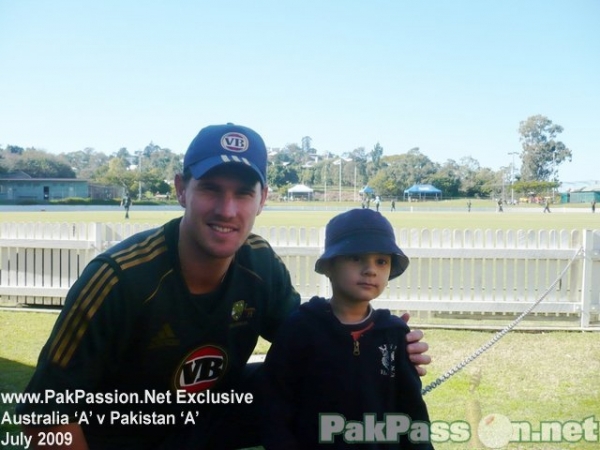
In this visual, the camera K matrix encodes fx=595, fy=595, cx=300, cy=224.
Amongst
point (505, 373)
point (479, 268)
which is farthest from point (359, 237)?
point (479, 268)

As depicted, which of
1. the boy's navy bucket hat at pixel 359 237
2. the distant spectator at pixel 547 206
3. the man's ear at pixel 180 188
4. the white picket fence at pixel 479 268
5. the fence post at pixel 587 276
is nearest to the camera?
the boy's navy bucket hat at pixel 359 237

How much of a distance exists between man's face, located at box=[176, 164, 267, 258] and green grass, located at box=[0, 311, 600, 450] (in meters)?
2.11

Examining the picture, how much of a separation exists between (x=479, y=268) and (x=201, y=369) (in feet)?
19.7

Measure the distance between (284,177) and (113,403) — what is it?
76.8 ft

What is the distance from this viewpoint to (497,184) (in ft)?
182

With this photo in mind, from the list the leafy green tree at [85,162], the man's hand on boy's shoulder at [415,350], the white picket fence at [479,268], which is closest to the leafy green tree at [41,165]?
the leafy green tree at [85,162]

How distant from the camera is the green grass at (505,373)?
4287 millimetres

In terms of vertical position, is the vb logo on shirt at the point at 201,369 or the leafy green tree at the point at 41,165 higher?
the leafy green tree at the point at 41,165

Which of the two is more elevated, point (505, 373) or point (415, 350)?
point (415, 350)

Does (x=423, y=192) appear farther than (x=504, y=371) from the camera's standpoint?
Yes

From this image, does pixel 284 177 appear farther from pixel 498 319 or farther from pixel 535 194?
pixel 535 194

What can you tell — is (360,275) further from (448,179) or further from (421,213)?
(421,213)

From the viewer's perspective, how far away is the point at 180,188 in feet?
7.89

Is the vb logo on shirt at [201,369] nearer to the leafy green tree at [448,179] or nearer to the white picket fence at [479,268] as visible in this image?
the white picket fence at [479,268]
